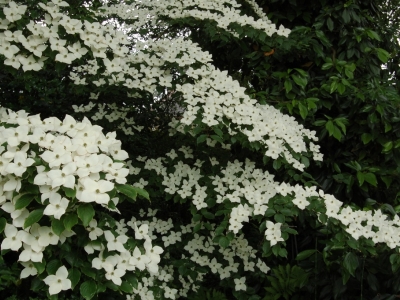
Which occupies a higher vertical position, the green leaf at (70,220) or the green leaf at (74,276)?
the green leaf at (70,220)

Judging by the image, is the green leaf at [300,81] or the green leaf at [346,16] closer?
the green leaf at [300,81]

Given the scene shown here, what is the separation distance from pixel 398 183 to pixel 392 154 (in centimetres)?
27

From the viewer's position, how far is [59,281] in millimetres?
1331

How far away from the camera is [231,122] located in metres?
2.26

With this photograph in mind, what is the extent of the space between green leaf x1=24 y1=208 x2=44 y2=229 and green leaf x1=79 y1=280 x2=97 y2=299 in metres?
0.24

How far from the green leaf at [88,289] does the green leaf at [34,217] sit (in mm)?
239

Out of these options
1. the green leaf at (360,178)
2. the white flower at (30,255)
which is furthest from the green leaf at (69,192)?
the green leaf at (360,178)

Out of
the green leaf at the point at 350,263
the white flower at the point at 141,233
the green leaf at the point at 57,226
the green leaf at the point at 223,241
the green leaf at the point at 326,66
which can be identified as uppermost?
the green leaf at the point at 326,66

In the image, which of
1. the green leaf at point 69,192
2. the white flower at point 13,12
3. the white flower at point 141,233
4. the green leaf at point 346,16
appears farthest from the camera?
the green leaf at point 346,16

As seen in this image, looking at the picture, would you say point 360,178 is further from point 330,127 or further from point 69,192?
point 69,192

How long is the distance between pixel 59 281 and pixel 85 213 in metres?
0.24

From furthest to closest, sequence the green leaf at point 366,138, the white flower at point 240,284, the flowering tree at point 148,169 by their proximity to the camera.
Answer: the green leaf at point 366,138 → the white flower at point 240,284 → the flowering tree at point 148,169

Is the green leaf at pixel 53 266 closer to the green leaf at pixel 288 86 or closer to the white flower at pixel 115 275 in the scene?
the white flower at pixel 115 275

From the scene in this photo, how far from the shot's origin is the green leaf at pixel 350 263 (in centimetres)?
203
